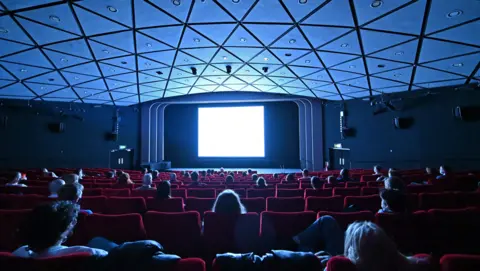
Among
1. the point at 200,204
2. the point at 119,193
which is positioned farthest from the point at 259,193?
the point at 119,193

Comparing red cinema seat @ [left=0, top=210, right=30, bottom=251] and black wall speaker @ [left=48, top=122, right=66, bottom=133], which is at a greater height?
black wall speaker @ [left=48, top=122, right=66, bottom=133]

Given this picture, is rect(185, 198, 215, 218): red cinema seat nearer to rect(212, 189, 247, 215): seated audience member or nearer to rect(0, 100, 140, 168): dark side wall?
rect(212, 189, 247, 215): seated audience member

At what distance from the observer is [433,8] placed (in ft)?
23.9

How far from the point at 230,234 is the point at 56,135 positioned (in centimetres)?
1987

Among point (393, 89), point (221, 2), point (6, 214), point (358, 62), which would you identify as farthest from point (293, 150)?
point (6, 214)

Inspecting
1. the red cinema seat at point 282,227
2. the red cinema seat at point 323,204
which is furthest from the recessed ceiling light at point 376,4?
the red cinema seat at point 282,227

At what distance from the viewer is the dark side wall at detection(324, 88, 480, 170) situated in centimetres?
1197

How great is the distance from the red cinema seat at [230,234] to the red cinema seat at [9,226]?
2.38 meters

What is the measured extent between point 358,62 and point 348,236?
12397 millimetres

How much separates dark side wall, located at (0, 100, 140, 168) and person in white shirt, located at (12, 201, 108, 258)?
19208 millimetres

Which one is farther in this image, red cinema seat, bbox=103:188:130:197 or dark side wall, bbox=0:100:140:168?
dark side wall, bbox=0:100:140:168

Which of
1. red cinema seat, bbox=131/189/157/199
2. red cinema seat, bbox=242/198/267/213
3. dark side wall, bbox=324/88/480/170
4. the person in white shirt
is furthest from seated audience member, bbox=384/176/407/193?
dark side wall, bbox=324/88/480/170

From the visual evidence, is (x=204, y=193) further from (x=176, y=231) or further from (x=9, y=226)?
(x=9, y=226)

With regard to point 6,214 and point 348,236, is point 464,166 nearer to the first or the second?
point 348,236
